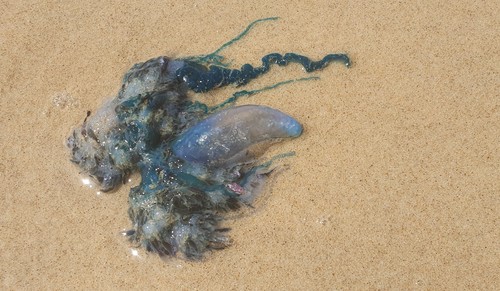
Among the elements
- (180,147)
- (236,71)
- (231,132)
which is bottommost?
(180,147)

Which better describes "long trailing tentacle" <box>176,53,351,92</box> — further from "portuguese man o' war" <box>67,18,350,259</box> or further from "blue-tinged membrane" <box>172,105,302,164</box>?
"blue-tinged membrane" <box>172,105,302,164</box>

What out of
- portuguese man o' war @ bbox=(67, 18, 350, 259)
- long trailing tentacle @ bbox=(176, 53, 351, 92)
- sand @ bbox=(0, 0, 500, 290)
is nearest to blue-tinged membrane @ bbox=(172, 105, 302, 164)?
portuguese man o' war @ bbox=(67, 18, 350, 259)

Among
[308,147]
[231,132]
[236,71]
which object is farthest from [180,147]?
[308,147]

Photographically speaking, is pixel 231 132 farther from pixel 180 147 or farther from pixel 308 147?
pixel 308 147

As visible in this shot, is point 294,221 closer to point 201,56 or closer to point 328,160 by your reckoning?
point 328,160

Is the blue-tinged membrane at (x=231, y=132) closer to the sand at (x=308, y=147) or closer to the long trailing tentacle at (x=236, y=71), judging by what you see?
the sand at (x=308, y=147)

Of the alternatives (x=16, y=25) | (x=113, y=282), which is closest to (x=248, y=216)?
(x=113, y=282)
